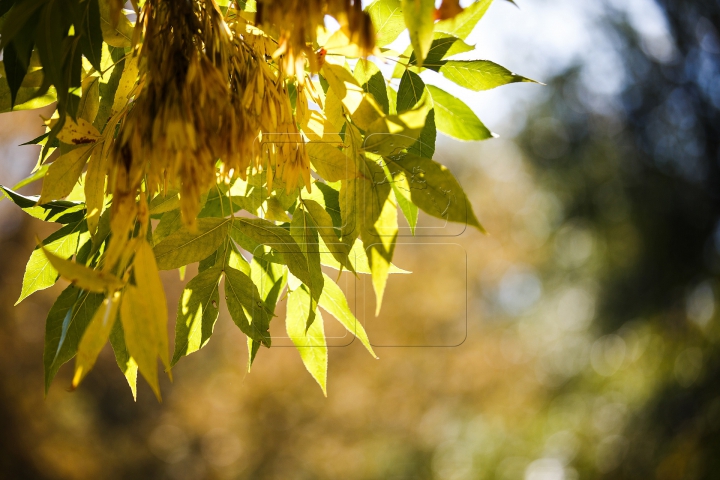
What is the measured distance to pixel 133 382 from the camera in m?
0.29

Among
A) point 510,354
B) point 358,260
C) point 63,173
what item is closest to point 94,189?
point 63,173

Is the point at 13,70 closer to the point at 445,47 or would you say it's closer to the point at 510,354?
the point at 445,47

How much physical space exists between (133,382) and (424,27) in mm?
217

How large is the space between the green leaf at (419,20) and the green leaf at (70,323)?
0.18 meters

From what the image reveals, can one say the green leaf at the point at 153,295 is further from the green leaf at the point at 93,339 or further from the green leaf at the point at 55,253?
the green leaf at the point at 55,253

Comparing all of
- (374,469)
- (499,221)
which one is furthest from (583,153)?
(374,469)

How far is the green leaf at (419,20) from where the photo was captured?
18 cm

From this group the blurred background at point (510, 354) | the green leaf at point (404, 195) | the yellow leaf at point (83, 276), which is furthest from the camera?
A: the blurred background at point (510, 354)

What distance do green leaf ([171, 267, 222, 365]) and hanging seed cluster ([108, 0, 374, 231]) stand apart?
6cm

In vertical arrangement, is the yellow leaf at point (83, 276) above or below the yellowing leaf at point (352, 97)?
below

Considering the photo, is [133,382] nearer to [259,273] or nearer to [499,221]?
[259,273]

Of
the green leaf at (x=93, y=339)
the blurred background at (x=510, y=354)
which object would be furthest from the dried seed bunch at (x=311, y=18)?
the blurred background at (x=510, y=354)

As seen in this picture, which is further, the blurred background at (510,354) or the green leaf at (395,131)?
the blurred background at (510,354)

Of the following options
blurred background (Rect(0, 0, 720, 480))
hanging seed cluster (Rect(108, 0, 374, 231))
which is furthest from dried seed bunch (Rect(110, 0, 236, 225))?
blurred background (Rect(0, 0, 720, 480))
